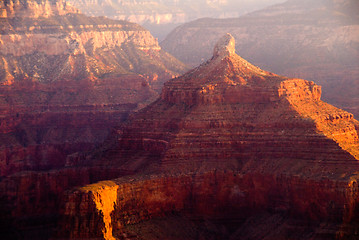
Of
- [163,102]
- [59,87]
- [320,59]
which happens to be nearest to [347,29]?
[320,59]

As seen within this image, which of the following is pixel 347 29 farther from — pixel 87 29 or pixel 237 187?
pixel 237 187

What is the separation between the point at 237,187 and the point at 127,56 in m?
88.3

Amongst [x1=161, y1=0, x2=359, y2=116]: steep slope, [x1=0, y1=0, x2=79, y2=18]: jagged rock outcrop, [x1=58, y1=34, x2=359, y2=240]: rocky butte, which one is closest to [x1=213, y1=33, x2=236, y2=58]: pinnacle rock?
[x1=58, y1=34, x2=359, y2=240]: rocky butte

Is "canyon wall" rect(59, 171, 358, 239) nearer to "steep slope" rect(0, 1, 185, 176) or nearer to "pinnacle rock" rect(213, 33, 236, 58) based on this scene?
"pinnacle rock" rect(213, 33, 236, 58)

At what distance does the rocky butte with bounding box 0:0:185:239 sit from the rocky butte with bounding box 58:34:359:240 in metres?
31.1

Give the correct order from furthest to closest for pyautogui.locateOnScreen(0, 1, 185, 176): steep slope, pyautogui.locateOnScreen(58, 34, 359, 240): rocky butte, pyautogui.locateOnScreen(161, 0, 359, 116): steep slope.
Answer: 1. pyautogui.locateOnScreen(161, 0, 359, 116): steep slope
2. pyautogui.locateOnScreen(0, 1, 185, 176): steep slope
3. pyautogui.locateOnScreen(58, 34, 359, 240): rocky butte

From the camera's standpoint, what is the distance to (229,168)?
86.6 m

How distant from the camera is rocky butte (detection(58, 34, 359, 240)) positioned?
78500 mm

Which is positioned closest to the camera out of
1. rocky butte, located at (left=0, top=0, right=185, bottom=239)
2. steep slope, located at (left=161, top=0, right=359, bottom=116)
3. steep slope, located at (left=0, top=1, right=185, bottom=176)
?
rocky butte, located at (left=0, top=0, right=185, bottom=239)

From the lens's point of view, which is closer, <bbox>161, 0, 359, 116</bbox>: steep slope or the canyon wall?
the canyon wall

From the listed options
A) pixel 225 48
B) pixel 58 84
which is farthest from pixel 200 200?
pixel 58 84

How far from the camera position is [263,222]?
82.1 meters

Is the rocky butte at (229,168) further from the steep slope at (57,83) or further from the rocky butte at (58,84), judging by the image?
the steep slope at (57,83)

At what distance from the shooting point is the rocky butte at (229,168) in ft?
258
